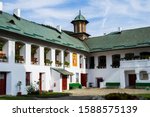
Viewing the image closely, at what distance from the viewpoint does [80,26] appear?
45.7m

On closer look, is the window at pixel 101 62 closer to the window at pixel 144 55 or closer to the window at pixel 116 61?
the window at pixel 116 61

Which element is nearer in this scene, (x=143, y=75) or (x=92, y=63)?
(x=143, y=75)

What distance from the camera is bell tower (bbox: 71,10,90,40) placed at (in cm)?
4516

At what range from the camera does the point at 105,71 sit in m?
38.6

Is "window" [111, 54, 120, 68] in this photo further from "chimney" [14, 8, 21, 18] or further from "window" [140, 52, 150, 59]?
"chimney" [14, 8, 21, 18]

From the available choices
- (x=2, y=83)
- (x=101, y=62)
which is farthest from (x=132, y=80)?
(x=2, y=83)

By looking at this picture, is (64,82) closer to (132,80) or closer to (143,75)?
(132,80)

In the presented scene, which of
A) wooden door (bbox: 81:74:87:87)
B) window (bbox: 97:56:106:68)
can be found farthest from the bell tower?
wooden door (bbox: 81:74:87:87)

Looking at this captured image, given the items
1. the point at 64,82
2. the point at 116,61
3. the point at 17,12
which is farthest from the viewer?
the point at 116,61

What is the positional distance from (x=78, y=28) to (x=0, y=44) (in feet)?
75.6

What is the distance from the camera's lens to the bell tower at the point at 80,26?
45.2 meters

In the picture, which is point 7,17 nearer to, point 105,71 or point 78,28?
point 105,71

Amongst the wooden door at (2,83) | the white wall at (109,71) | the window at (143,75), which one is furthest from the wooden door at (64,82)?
the window at (143,75)

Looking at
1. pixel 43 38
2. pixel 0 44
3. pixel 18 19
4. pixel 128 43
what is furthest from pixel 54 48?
pixel 128 43
